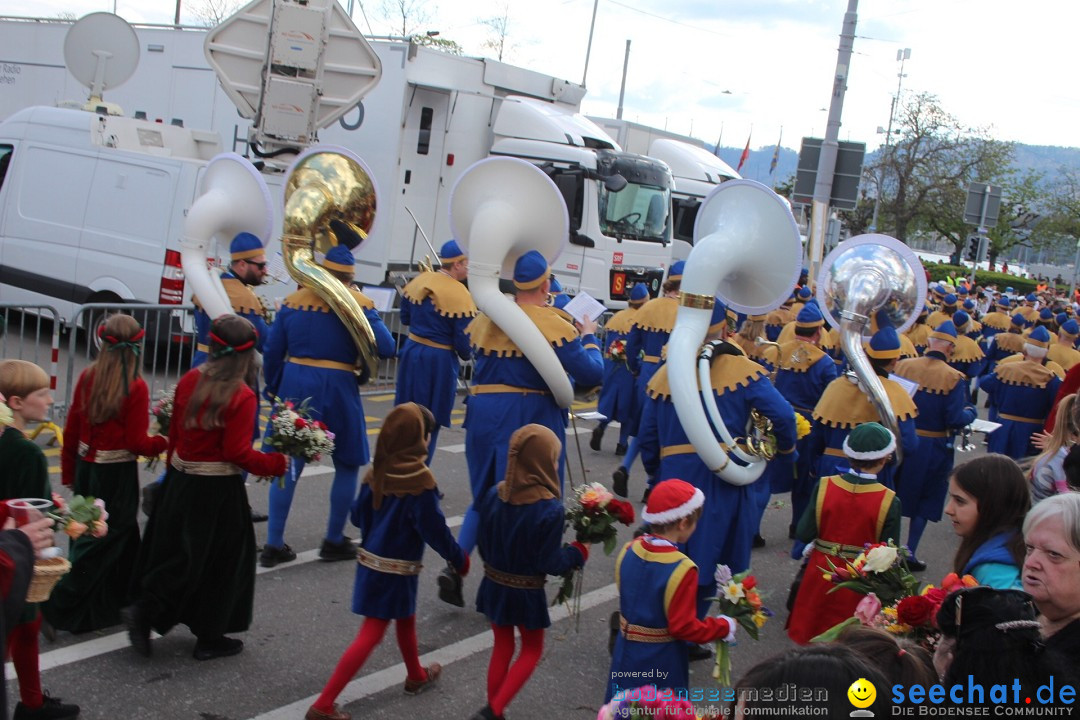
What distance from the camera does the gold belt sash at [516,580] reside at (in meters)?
4.28

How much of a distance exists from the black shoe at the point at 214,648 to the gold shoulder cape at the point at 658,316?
16.3 ft

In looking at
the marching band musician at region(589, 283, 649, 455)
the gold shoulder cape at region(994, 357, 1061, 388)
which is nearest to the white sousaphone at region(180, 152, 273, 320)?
the marching band musician at region(589, 283, 649, 455)

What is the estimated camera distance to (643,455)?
18.8ft

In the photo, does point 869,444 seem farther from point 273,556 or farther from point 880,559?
point 273,556

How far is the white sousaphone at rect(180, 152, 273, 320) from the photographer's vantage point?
7.13 m

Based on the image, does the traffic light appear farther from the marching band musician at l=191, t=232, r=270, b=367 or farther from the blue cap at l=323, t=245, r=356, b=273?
the blue cap at l=323, t=245, r=356, b=273

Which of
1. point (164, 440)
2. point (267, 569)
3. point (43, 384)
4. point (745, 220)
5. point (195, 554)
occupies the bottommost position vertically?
point (267, 569)

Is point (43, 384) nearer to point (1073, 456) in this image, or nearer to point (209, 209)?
point (209, 209)

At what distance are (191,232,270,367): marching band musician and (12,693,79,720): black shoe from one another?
342 cm

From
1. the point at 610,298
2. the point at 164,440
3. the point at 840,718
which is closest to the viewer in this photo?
the point at 840,718

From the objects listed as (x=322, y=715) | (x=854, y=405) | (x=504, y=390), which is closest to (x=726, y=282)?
(x=504, y=390)

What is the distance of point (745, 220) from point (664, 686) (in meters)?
2.54

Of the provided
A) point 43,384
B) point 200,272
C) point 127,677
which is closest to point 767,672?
point 43,384

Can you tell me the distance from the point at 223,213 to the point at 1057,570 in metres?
6.25
